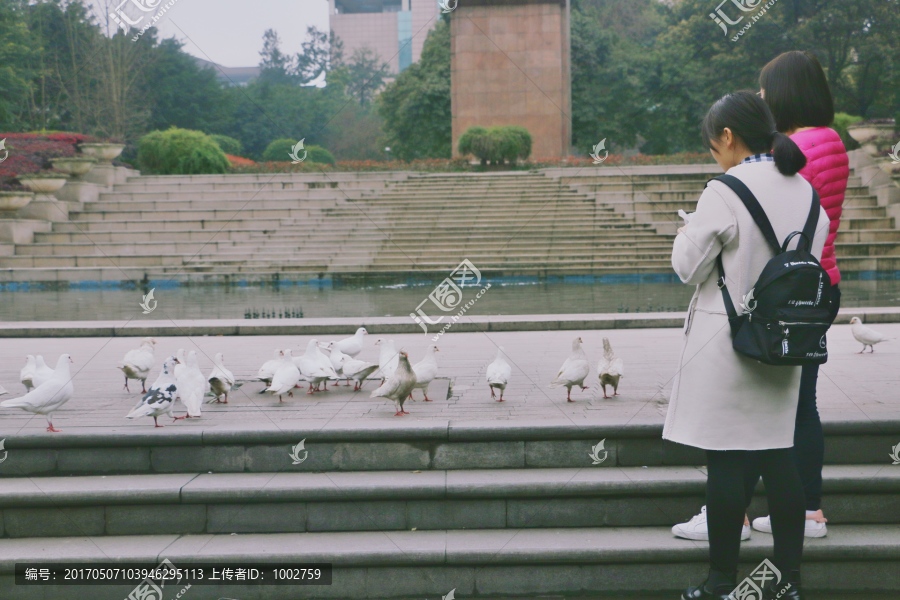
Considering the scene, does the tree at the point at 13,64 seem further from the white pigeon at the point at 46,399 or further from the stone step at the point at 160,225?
the white pigeon at the point at 46,399

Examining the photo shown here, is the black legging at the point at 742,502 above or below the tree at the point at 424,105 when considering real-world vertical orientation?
below

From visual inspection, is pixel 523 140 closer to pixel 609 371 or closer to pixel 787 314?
pixel 609 371

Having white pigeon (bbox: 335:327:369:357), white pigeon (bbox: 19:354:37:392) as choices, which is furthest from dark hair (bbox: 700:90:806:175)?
white pigeon (bbox: 19:354:37:392)

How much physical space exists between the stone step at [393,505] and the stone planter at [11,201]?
19869mm

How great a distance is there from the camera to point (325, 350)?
686 centimetres

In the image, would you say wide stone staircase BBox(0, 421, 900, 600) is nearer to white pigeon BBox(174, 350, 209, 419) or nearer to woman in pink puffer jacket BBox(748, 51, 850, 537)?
woman in pink puffer jacket BBox(748, 51, 850, 537)

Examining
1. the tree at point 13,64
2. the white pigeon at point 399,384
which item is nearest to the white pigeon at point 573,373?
the white pigeon at point 399,384

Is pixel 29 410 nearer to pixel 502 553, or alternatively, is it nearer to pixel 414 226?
pixel 502 553

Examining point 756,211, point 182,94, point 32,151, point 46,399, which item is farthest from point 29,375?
point 182,94

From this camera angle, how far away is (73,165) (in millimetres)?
23469

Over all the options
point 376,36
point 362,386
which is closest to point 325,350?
point 362,386

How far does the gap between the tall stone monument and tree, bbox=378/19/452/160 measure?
861cm

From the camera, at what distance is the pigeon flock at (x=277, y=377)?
4539mm

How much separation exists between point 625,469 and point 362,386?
240 centimetres
